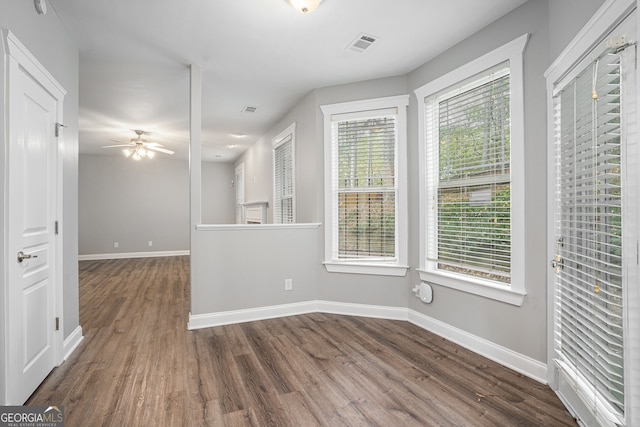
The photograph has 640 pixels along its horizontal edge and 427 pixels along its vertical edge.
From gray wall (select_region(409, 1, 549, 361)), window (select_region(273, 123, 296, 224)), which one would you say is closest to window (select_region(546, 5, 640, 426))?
gray wall (select_region(409, 1, 549, 361))

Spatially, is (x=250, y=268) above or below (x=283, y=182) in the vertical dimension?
below

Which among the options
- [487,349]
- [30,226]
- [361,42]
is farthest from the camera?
[361,42]

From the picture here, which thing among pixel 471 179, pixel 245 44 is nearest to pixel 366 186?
pixel 471 179

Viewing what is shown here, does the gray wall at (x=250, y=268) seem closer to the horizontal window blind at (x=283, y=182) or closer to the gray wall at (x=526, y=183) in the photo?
the gray wall at (x=526, y=183)

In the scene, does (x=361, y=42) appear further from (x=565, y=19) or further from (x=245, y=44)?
(x=565, y=19)

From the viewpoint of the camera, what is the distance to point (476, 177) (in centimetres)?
271

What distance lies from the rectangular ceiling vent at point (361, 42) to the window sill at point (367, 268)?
2.16 metres

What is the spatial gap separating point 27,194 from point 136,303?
262 cm

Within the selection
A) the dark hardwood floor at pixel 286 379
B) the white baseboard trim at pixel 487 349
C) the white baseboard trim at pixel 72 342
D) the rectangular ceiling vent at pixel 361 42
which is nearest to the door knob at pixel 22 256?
the dark hardwood floor at pixel 286 379

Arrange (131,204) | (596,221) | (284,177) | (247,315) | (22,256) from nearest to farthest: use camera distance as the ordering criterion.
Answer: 1. (596,221)
2. (22,256)
3. (247,315)
4. (284,177)
5. (131,204)

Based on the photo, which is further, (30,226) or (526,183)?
(526,183)

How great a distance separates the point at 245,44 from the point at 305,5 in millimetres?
911

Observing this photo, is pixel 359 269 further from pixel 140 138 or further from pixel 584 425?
pixel 140 138

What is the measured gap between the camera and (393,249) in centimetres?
356
